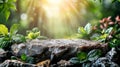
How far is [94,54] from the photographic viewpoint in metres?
5.20

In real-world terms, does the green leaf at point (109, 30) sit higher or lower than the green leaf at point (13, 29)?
lower

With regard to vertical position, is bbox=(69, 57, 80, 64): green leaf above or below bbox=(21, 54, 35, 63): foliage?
below

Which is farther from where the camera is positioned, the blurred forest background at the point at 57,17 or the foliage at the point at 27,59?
the blurred forest background at the point at 57,17

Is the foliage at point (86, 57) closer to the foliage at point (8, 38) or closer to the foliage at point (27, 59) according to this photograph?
the foliage at point (27, 59)

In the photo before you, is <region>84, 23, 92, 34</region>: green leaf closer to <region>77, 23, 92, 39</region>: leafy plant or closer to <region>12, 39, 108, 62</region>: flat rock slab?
<region>77, 23, 92, 39</region>: leafy plant

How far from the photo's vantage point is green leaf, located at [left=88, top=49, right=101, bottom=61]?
5.12 metres

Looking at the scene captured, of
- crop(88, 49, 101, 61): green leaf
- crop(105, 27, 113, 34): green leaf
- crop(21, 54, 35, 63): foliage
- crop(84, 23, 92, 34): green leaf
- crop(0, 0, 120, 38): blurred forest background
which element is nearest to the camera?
crop(88, 49, 101, 61): green leaf

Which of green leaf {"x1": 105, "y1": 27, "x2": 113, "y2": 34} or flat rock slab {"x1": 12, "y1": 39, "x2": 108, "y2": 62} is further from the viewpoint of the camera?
green leaf {"x1": 105, "y1": 27, "x2": 113, "y2": 34}

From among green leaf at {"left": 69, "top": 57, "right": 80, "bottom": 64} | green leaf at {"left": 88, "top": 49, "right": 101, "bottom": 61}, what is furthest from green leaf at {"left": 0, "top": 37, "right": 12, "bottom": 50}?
green leaf at {"left": 88, "top": 49, "right": 101, "bottom": 61}

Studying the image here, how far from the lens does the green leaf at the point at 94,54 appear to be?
16.8ft

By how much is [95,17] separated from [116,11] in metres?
1.60

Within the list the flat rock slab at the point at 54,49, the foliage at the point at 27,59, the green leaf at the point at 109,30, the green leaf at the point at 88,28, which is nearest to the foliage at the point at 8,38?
the flat rock slab at the point at 54,49

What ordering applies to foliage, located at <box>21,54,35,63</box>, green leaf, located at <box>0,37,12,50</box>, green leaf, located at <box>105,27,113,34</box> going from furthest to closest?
green leaf, located at <box>105,27,113,34</box> < green leaf, located at <box>0,37,12,50</box> < foliage, located at <box>21,54,35,63</box>

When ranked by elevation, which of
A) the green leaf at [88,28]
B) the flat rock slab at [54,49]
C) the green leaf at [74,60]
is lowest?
the green leaf at [74,60]
